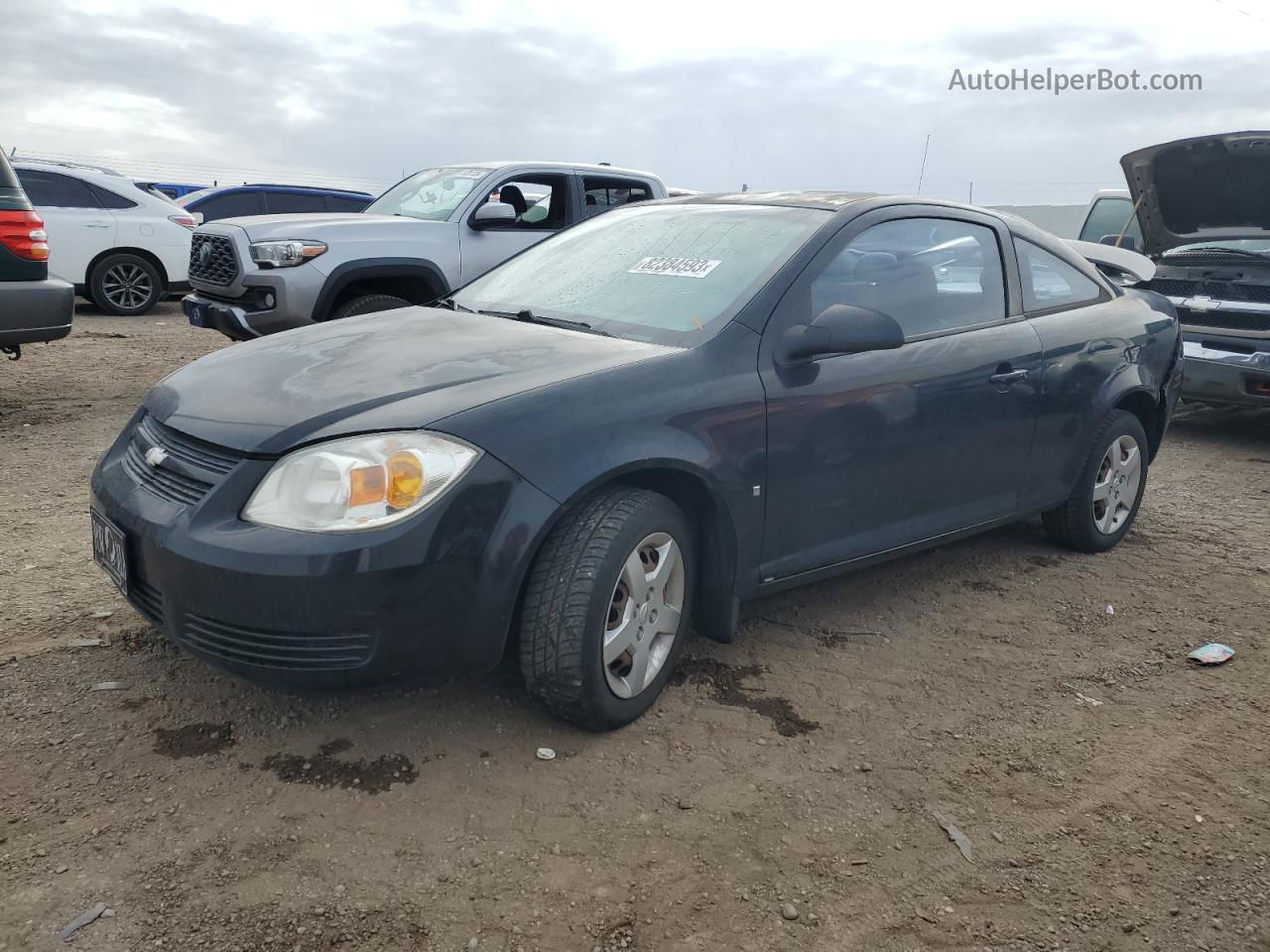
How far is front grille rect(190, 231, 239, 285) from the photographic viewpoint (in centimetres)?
723

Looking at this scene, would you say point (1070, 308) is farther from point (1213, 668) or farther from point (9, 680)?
point (9, 680)

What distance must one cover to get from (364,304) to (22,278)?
207 cm

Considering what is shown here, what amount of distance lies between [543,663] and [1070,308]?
9.57ft

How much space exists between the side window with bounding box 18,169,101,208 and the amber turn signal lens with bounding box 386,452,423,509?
409 inches

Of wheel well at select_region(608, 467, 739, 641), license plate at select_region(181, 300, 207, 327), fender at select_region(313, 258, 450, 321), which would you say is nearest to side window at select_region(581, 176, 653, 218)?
fender at select_region(313, 258, 450, 321)

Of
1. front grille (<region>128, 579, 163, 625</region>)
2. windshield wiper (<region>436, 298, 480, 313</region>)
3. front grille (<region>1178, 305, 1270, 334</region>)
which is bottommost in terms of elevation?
front grille (<region>128, 579, 163, 625</region>)

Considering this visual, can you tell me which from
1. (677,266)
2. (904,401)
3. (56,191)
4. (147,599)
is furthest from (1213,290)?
(56,191)

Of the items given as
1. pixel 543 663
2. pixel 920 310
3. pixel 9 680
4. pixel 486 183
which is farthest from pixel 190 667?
pixel 486 183

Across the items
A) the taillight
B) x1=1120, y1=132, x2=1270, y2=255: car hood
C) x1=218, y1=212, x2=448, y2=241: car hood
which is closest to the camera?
the taillight

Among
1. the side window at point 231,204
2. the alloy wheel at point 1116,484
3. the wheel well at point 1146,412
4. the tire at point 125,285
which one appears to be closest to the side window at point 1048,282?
the wheel well at point 1146,412

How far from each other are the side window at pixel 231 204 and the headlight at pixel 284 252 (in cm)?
937

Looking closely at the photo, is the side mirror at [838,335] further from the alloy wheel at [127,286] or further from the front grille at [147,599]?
the alloy wheel at [127,286]

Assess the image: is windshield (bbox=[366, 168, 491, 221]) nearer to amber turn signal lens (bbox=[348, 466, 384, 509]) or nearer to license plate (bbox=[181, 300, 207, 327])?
license plate (bbox=[181, 300, 207, 327])

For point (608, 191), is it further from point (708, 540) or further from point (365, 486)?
point (365, 486)
